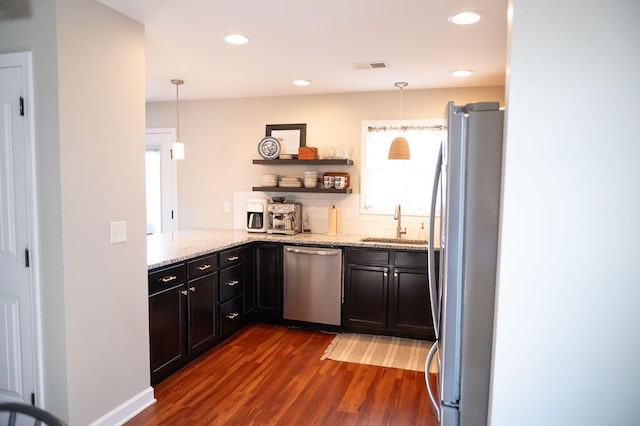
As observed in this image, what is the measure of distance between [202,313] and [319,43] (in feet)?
7.38

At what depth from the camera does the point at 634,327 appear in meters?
1.47

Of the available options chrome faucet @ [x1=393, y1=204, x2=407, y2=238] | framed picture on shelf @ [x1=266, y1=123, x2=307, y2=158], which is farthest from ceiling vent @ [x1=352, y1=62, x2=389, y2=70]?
chrome faucet @ [x1=393, y1=204, x2=407, y2=238]

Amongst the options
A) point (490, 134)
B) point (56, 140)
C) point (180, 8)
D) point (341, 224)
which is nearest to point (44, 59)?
point (56, 140)

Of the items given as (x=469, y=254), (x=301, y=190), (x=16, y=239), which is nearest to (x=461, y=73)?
(x=301, y=190)

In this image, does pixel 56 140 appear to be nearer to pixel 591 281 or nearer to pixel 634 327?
pixel 591 281

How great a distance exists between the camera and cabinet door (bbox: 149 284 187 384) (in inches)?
117

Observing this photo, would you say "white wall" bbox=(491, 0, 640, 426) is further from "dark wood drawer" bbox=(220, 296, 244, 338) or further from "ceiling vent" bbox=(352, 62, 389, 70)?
"dark wood drawer" bbox=(220, 296, 244, 338)

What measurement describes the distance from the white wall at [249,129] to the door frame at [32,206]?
2204 mm

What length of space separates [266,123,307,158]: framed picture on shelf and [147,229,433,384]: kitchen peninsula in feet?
3.19

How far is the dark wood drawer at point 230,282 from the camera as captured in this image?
384 centimetres

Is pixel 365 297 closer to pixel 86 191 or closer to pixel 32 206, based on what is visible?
pixel 86 191

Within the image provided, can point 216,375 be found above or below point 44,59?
below

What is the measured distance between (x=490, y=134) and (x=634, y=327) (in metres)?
0.82

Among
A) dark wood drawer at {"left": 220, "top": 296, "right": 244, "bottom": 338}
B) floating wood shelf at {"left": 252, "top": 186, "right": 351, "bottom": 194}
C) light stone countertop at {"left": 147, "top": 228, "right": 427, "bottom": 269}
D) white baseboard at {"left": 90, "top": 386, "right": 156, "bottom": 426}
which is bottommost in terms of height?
white baseboard at {"left": 90, "top": 386, "right": 156, "bottom": 426}
